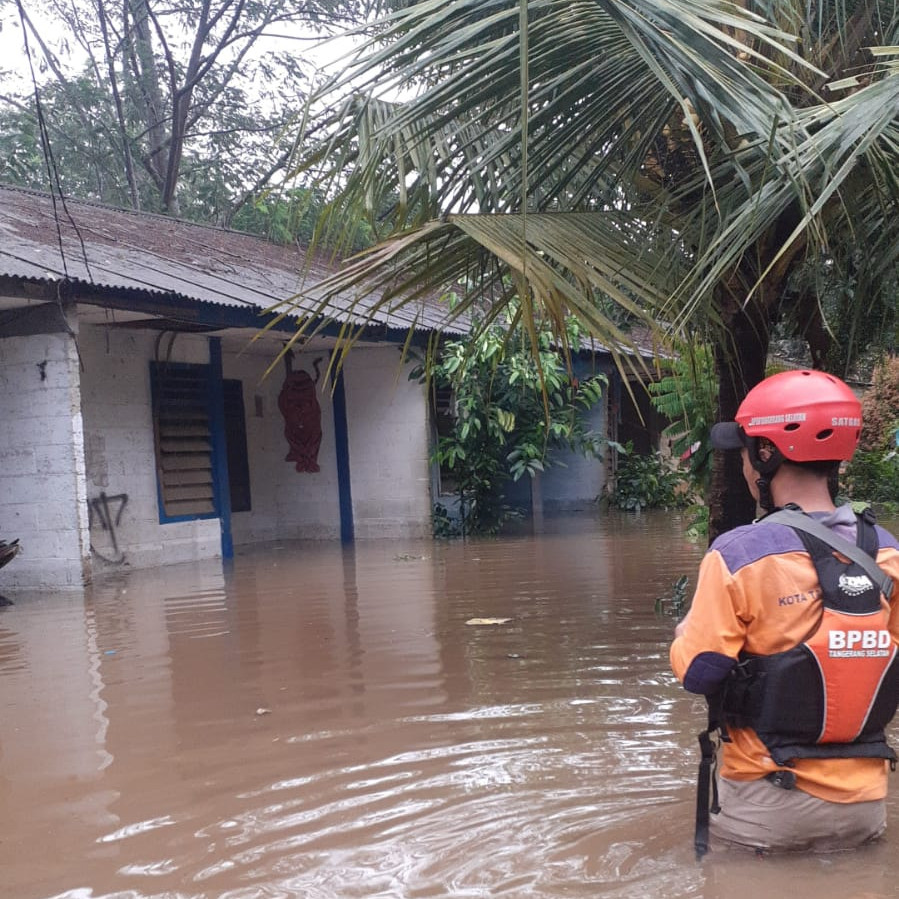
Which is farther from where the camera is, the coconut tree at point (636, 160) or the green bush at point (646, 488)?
the green bush at point (646, 488)

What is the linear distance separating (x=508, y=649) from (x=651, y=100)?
3374 millimetres

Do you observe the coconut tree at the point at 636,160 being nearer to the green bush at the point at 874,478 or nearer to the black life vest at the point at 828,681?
the black life vest at the point at 828,681

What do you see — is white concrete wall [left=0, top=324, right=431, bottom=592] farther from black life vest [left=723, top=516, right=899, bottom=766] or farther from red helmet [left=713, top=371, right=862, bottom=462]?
black life vest [left=723, top=516, right=899, bottom=766]

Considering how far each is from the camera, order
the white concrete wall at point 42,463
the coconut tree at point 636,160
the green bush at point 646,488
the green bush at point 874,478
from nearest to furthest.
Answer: the coconut tree at point 636,160 < the white concrete wall at point 42,463 < the green bush at point 874,478 < the green bush at point 646,488

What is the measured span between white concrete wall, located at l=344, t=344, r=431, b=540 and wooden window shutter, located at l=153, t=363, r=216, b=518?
7.29 feet

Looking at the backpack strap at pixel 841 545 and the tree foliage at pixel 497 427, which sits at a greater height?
the tree foliage at pixel 497 427

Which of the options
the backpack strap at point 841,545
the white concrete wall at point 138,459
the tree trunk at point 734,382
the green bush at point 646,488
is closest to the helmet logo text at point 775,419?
the backpack strap at point 841,545

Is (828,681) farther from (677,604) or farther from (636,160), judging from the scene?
(677,604)

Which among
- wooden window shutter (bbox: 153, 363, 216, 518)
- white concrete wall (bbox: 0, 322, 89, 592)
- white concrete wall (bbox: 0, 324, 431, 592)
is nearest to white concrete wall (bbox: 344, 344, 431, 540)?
white concrete wall (bbox: 0, 324, 431, 592)

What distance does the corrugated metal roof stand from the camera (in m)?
9.33

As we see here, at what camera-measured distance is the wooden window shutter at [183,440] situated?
1162 centimetres

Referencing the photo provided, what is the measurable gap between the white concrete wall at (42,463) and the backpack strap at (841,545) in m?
7.96

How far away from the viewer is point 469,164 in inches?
191

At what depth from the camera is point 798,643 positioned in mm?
2467
